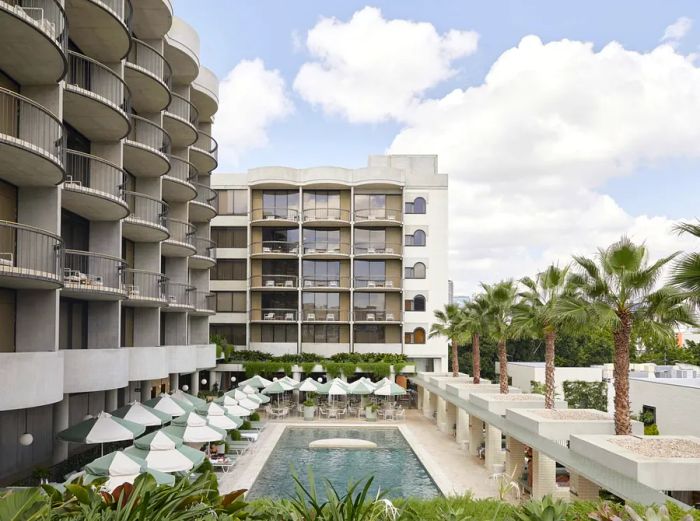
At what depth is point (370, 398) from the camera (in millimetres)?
45750

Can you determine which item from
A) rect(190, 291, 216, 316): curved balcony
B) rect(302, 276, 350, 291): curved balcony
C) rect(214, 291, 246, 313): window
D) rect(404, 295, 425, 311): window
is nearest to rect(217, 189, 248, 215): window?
rect(214, 291, 246, 313): window

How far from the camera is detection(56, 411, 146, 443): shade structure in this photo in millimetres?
19312

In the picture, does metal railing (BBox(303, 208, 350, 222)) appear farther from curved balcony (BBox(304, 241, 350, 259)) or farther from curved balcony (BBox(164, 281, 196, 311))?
curved balcony (BBox(164, 281, 196, 311))

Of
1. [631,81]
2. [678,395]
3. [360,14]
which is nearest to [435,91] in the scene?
[360,14]

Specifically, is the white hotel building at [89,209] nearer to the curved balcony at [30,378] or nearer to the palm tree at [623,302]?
the curved balcony at [30,378]

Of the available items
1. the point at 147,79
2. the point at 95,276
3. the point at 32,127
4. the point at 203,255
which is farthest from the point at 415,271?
the point at 32,127

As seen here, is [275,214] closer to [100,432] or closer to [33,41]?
[100,432]

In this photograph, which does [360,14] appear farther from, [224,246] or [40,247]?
[224,246]

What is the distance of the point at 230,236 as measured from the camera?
52812 millimetres

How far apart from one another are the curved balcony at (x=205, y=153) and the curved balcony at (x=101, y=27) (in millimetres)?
13443

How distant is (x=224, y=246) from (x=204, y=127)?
14.1m

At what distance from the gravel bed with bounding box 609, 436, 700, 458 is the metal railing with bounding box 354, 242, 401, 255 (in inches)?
1371

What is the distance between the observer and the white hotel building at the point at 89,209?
55.9 ft

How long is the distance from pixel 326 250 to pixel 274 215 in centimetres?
489
